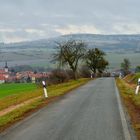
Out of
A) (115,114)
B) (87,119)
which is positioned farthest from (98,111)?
(87,119)

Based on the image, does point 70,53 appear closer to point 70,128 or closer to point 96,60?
point 96,60

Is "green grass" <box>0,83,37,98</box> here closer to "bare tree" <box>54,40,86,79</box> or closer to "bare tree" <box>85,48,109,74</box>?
"bare tree" <box>54,40,86,79</box>

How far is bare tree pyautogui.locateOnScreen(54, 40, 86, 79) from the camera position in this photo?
8156cm

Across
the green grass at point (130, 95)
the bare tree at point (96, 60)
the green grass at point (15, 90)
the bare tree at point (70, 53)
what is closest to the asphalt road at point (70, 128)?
the green grass at point (130, 95)

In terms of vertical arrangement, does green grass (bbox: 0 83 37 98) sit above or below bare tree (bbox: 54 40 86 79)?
below

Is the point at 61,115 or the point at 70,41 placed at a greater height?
the point at 70,41

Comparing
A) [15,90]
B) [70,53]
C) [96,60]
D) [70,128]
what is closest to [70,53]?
[70,53]

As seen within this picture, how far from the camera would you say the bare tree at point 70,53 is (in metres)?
81.6

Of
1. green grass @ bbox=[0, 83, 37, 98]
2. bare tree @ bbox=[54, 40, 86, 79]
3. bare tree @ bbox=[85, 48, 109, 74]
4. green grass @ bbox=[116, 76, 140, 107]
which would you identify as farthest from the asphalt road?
bare tree @ bbox=[85, 48, 109, 74]

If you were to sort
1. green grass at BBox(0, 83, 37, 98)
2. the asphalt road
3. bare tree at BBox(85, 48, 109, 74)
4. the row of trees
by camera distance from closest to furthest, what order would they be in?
the asphalt road → green grass at BBox(0, 83, 37, 98) → the row of trees → bare tree at BBox(85, 48, 109, 74)

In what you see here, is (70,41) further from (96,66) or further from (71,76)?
(96,66)

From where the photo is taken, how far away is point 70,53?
3238 inches

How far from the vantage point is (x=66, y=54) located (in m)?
81.6

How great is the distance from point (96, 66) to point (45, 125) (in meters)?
111
